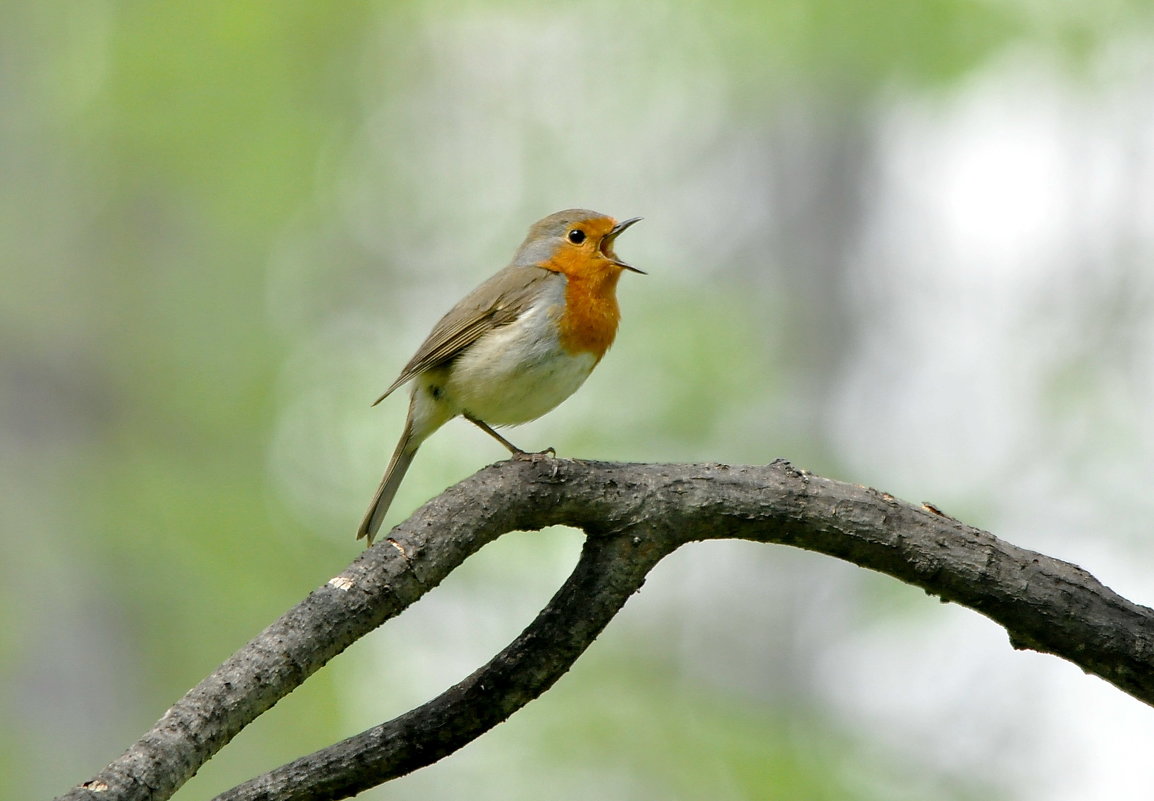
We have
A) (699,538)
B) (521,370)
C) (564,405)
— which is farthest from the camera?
(564,405)

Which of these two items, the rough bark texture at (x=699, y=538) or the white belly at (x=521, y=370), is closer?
the rough bark texture at (x=699, y=538)

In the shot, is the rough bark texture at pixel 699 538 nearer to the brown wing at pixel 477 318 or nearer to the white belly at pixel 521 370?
the white belly at pixel 521 370

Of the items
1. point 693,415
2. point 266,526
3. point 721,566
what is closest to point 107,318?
point 266,526

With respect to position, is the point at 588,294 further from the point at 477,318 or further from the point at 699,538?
the point at 699,538

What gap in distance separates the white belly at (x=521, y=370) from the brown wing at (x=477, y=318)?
0.19ft

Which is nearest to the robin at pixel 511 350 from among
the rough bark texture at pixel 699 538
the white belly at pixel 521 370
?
the white belly at pixel 521 370

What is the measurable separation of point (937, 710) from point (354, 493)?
16.2 ft

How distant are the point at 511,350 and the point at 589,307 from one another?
0.41 m

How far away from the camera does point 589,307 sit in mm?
5176

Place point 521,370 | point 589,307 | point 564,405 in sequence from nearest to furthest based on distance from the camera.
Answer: point 521,370
point 589,307
point 564,405

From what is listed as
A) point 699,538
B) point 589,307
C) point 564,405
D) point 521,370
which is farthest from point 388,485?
point 564,405

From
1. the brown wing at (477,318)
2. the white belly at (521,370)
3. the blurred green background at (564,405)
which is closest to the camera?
the white belly at (521,370)

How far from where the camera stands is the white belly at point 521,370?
4.99 metres

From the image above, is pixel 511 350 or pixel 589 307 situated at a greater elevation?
pixel 589 307
